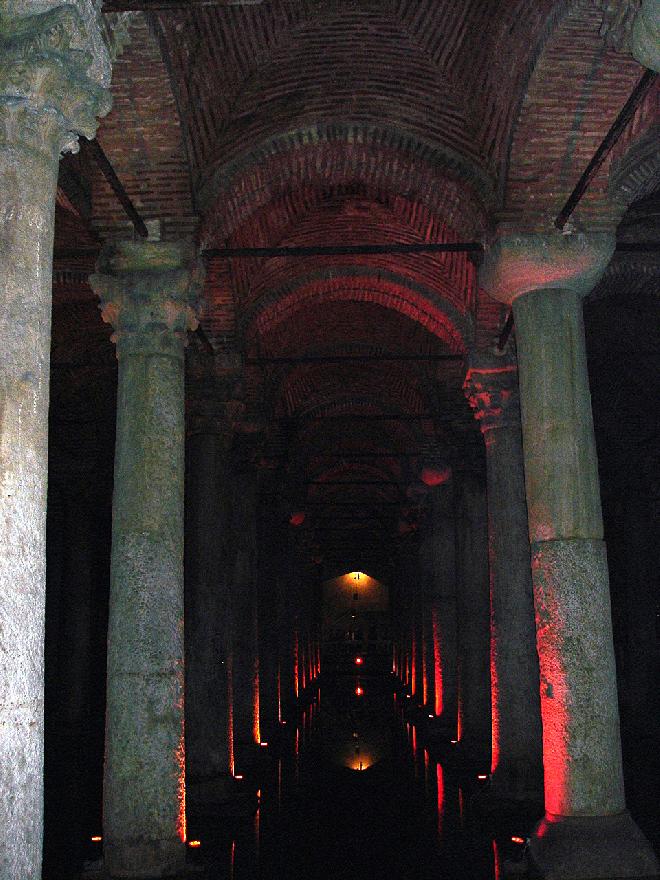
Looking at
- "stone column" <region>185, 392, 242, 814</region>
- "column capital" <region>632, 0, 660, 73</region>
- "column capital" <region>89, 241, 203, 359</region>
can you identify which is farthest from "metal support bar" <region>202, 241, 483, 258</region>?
"column capital" <region>632, 0, 660, 73</region>

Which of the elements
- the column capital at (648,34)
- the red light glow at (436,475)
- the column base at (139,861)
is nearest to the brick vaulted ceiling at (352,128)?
the column capital at (648,34)

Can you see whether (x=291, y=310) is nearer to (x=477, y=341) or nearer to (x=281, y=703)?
(x=477, y=341)

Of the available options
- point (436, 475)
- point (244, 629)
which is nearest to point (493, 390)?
point (244, 629)

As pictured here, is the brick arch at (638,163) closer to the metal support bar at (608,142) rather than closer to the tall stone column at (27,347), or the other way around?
the metal support bar at (608,142)

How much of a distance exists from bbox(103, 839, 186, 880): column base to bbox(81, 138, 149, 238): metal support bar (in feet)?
14.1

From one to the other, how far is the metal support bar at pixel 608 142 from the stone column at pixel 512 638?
2955mm

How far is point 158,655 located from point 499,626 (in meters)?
3.90

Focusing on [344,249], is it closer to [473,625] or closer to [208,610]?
[208,610]

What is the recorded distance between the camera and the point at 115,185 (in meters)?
6.64

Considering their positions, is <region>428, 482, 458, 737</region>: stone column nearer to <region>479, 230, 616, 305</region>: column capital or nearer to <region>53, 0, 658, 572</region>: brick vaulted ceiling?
<region>53, 0, 658, 572</region>: brick vaulted ceiling

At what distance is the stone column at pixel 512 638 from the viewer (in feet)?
29.9

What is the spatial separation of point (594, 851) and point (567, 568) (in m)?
1.78

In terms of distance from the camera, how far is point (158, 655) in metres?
6.61

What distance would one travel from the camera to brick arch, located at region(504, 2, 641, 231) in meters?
6.50
